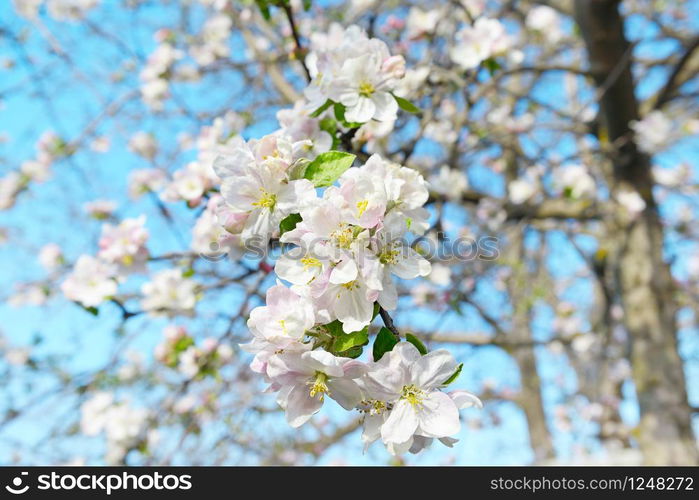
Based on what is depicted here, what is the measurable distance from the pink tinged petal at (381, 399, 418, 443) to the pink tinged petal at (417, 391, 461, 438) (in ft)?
0.05

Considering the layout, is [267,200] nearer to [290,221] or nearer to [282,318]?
[290,221]

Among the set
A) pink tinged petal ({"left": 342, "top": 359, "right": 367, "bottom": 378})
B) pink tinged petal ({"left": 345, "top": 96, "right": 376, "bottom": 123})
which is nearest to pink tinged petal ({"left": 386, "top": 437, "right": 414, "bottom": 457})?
pink tinged petal ({"left": 342, "top": 359, "right": 367, "bottom": 378})

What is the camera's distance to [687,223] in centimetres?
367

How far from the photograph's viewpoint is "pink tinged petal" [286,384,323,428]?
0.76 meters

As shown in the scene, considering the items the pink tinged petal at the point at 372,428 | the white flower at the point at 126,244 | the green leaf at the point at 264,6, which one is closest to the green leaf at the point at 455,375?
the pink tinged petal at the point at 372,428

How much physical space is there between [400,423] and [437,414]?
55 millimetres

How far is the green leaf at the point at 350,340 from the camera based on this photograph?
2.37ft

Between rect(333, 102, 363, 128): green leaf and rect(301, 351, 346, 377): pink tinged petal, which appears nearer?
rect(301, 351, 346, 377): pink tinged petal

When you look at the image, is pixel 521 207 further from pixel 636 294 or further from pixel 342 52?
pixel 342 52

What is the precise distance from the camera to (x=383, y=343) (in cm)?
75

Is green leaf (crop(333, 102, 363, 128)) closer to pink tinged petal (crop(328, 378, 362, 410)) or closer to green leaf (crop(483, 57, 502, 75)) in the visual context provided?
pink tinged petal (crop(328, 378, 362, 410))

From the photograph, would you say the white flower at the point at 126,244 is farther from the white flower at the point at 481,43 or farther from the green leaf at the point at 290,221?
the white flower at the point at 481,43
